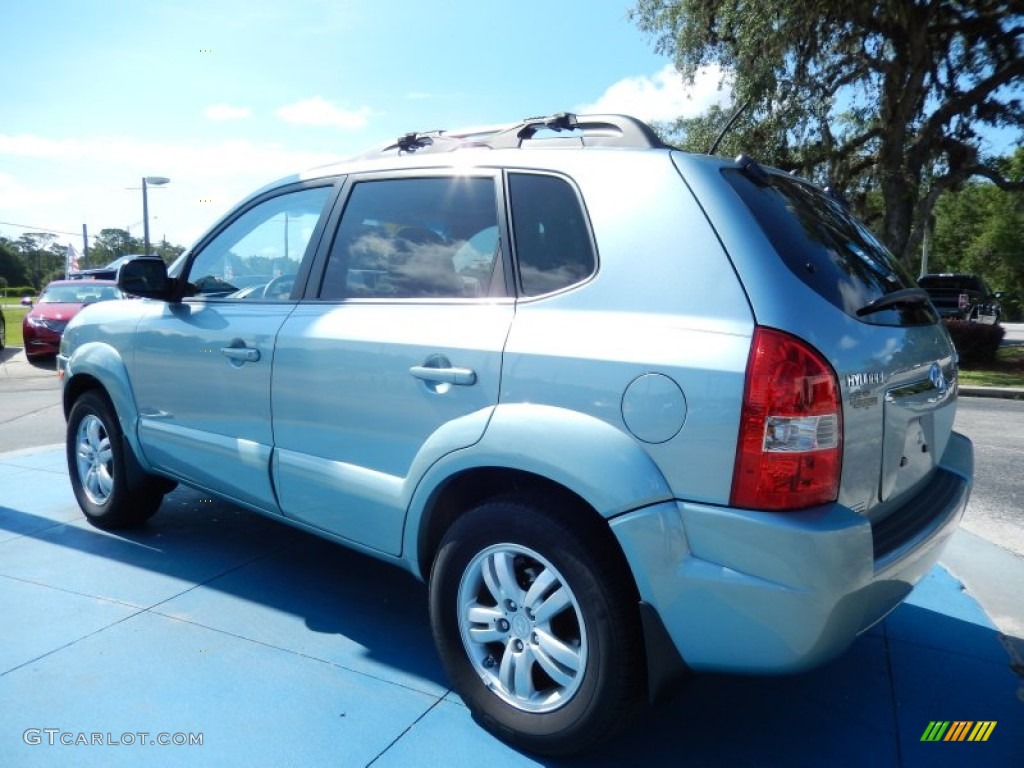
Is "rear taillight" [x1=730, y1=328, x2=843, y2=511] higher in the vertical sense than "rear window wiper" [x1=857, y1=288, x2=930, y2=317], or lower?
lower

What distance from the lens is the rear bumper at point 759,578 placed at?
1944mm

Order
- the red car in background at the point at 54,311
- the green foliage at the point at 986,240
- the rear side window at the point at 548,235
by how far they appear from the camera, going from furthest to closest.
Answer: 1. the green foliage at the point at 986,240
2. the red car in background at the point at 54,311
3. the rear side window at the point at 548,235

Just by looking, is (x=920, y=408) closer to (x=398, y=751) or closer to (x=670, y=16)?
(x=398, y=751)

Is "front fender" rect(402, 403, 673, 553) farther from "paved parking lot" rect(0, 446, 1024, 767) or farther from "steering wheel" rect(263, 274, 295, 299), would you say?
"steering wheel" rect(263, 274, 295, 299)

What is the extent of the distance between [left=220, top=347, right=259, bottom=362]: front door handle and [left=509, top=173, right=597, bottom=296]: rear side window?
4.18 ft

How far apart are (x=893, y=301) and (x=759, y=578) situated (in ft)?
3.12

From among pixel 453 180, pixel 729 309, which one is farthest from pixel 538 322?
pixel 453 180

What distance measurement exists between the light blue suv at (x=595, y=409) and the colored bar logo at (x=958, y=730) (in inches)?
25.3

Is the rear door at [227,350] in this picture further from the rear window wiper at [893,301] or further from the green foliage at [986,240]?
the green foliage at [986,240]

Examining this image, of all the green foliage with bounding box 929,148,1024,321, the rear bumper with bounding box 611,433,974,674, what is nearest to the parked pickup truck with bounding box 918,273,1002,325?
the green foliage with bounding box 929,148,1024,321

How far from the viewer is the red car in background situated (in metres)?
13.9

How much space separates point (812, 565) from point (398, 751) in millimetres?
1406

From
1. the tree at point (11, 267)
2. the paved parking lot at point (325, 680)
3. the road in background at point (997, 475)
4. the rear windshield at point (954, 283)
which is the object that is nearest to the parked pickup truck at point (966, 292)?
the rear windshield at point (954, 283)
